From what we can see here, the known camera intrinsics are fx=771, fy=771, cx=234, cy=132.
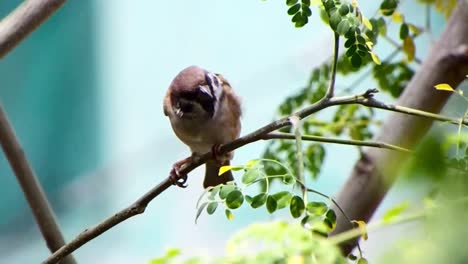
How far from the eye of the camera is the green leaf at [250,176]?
0.86m

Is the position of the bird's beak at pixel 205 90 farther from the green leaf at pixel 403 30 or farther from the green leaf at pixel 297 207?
the green leaf at pixel 297 207

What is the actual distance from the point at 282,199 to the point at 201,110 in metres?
0.93

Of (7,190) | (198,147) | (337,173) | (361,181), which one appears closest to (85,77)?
(7,190)

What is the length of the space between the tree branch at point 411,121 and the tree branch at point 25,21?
0.66 meters

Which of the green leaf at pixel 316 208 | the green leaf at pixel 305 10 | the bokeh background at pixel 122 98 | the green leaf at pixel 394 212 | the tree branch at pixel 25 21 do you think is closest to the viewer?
the green leaf at pixel 394 212

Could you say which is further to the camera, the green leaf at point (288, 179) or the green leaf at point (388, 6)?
the green leaf at point (388, 6)

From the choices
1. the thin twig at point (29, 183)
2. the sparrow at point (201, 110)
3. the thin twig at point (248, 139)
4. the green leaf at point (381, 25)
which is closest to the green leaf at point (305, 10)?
the thin twig at point (248, 139)

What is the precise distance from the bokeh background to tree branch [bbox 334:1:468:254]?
1.77 meters

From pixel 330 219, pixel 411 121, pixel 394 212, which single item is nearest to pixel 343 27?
pixel 330 219

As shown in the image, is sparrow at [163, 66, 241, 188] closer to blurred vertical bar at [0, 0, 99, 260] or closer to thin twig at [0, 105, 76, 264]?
thin twig at [0, 105, 76, 264]

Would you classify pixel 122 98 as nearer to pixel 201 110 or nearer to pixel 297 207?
pixel 201 110

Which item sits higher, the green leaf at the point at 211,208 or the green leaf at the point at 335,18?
the green leaf at the point at 335,18

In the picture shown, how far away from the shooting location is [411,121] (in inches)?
59.5

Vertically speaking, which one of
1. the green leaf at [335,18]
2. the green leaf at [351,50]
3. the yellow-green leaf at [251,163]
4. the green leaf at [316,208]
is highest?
the green leaf at [335,18]
